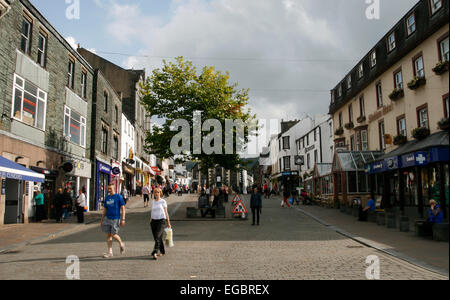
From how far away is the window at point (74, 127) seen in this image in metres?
23.5

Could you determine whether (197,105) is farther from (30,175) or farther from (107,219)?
(107,219)

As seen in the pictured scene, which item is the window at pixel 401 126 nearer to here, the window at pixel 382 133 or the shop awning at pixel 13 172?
the window at pixel 382 133

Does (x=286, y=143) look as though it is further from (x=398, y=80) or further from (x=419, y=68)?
(x=419, y=68)

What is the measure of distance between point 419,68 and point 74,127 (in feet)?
70.4

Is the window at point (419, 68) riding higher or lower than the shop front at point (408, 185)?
higher

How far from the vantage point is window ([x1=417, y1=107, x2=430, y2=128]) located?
766 inches

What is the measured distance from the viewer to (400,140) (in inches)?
843

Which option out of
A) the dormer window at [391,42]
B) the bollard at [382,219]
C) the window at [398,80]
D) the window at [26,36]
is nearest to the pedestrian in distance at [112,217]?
the bollard at [382,219]

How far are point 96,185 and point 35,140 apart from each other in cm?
969

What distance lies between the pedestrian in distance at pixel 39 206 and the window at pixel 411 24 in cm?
2198

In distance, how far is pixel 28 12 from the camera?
18.7m

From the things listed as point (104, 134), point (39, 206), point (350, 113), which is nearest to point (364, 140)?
point (350, 113)
